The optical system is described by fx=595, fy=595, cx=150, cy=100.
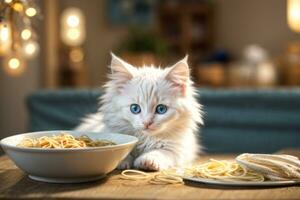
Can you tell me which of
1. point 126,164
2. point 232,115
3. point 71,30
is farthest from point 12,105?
point 126,164

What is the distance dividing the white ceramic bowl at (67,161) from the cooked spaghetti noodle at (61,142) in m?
0.07

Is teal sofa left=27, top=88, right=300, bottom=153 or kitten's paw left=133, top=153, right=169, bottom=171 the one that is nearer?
kitten's paw left=133, top=153, right=169, bottom=171

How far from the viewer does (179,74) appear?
1.89 m

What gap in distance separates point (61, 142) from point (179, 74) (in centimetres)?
49

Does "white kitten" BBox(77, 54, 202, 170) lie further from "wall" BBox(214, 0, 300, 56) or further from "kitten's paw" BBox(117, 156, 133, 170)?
"wall" BBox(214, 0, 300, 56)

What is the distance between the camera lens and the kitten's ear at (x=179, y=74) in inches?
73.5

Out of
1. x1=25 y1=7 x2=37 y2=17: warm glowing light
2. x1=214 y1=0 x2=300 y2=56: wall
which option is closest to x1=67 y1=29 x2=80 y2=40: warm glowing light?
x1=214 y1=0 x2=300 y2=56: wall

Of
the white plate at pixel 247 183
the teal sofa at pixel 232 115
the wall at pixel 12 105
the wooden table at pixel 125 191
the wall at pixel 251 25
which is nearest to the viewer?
the wooden table at pixel 125 191

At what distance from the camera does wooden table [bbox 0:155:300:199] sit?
54.1 inches

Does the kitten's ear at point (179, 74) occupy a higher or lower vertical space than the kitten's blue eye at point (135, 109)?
higher

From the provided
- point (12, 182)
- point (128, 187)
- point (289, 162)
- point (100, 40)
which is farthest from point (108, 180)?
point (100, 40)

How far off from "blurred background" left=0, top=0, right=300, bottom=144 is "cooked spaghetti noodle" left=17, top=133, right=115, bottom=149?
545 cm

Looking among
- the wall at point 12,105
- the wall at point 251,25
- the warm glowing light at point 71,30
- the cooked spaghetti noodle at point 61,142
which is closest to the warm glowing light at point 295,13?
the wall at point 251,25

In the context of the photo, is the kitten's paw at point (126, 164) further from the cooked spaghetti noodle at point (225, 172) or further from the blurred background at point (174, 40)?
the blurred background at point (174, 40)
